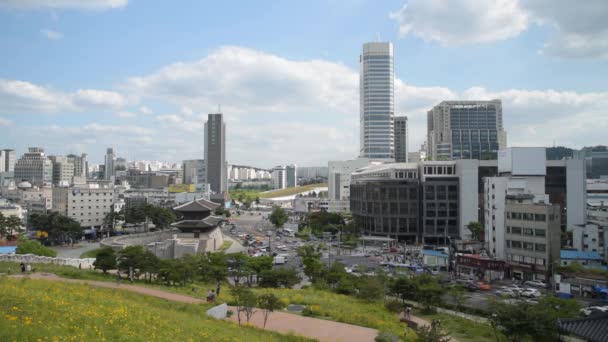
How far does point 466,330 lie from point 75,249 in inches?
2599

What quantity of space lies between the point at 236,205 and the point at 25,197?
81.1 m

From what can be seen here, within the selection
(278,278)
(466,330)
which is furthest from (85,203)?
(466,330)

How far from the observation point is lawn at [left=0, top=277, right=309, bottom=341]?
12.9m

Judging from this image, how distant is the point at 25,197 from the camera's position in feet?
357

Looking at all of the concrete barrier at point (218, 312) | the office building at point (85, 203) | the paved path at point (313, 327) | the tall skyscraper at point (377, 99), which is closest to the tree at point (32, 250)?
the paved path at point (313, 327)

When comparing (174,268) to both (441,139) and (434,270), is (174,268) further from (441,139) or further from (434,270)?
(441,139)

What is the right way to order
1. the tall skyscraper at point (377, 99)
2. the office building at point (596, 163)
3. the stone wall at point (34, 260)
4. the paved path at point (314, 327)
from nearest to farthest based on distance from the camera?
the paved path at point (314, 327) < the stone wall at point (34, 260) < the tall skyscraper at point (377, 99) < the office building at point (596, 163)

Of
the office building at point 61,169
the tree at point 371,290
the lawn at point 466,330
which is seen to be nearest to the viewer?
the lawn at point 466,330

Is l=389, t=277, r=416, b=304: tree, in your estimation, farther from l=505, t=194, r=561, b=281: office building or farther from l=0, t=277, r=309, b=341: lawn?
l=505, t=194, r=561, b=281: office building

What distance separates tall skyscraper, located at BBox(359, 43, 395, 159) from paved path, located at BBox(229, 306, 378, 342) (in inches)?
4665

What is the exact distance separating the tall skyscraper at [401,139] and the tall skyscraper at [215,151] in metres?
68.7

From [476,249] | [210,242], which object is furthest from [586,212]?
[210,242]

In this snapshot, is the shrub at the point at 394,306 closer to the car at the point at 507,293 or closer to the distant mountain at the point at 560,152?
the car at the point at 507,293

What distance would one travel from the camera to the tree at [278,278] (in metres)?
37.0
